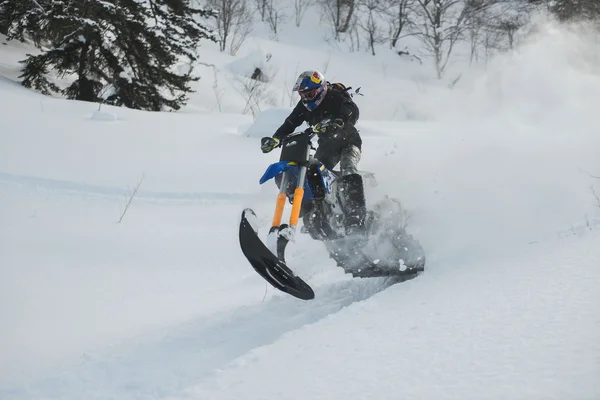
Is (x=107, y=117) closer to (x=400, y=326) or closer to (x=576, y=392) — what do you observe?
(x=400, y=326)

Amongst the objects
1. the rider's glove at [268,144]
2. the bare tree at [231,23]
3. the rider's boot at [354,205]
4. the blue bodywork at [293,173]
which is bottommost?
the bare tree at [231,23]

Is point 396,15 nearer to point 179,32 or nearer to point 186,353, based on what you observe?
point 179,32

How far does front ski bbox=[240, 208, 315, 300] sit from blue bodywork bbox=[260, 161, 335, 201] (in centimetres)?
50

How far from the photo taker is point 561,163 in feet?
20.1

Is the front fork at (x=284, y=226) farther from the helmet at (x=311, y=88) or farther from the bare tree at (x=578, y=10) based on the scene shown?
the bare tree at (x=578, y=10)

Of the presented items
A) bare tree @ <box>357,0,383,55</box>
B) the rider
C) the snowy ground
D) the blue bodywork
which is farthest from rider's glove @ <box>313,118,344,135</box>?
bare tree @ <box>357,0,383,55</box>

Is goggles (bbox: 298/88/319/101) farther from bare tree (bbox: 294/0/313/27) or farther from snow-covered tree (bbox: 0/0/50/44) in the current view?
bare tree (bbox: 294/0/313/27)

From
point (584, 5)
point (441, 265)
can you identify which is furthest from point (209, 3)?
point (441, 265)

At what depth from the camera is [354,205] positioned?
16.1 feet

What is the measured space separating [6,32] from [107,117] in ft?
32.4

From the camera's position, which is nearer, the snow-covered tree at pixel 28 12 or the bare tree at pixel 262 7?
the snow-covered tree at pixel 28 12

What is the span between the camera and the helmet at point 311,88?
4.97 metres

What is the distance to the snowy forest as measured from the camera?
1342 cm

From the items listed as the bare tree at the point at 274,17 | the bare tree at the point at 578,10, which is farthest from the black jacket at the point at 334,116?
the bare tree at the point at 274,17
